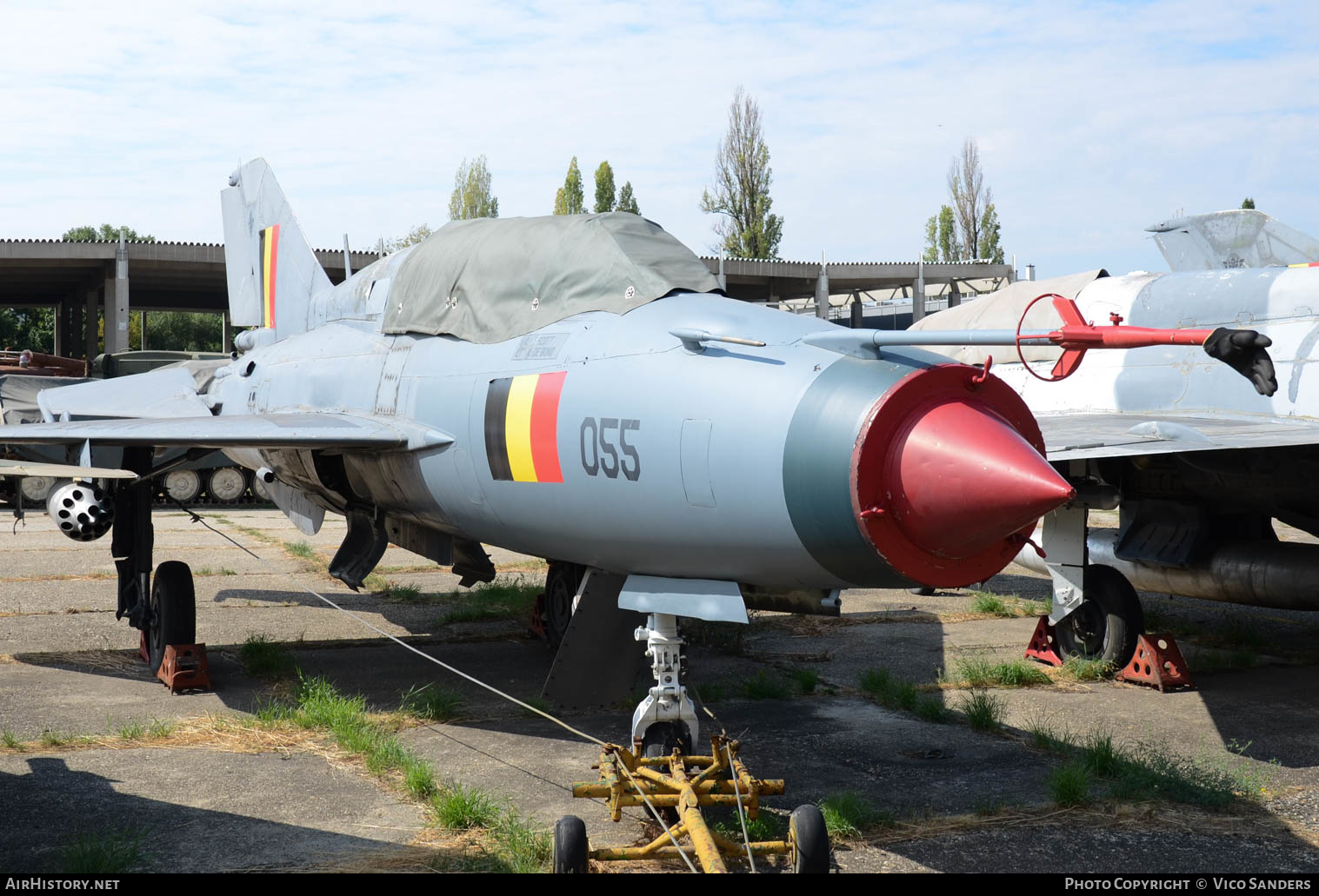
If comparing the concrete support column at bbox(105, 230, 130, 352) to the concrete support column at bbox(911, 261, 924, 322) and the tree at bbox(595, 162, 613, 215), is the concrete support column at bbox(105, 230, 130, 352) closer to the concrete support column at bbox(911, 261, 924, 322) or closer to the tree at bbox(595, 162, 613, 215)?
the concrete support column at bbox(911, 261, 924, 322)

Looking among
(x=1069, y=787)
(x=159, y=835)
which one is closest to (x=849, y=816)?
(x=1069, y=787)

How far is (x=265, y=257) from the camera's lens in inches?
408

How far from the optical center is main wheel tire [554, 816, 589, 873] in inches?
146

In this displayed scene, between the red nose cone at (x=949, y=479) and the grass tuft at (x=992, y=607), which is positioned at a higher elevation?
the red nose cone at (x=949, y=479)

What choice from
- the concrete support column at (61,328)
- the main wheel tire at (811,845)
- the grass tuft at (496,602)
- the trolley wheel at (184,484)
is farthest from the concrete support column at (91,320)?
the main wheel tire at (811,845)

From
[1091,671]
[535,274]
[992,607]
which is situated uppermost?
[535,274]

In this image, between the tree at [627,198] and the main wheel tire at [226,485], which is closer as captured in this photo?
the main wheel tire at [226,485]

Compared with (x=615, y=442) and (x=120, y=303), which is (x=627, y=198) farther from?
(x=615, y=442)

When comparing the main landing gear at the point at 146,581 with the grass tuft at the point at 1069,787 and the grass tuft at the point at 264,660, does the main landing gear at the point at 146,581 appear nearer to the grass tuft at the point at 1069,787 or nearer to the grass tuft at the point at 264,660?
the grass tuft at the point at 264,660

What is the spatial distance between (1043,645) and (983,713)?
201cm

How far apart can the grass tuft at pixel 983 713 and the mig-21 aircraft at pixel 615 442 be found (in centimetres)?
197

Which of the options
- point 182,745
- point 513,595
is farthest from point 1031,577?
point 182,745

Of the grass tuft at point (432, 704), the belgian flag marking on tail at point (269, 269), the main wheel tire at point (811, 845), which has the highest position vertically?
the belgian flag marking on tail at point (269, 269)

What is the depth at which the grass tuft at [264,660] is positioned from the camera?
295 inches
